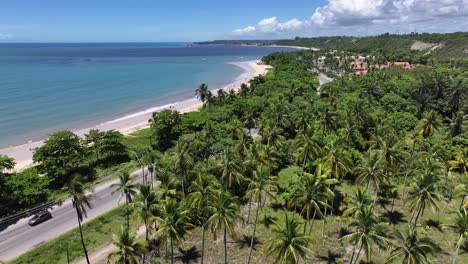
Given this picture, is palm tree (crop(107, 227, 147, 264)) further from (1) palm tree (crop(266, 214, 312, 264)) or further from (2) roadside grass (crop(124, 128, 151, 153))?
(2) roadside grass (crop(124, 128, 151, 153))

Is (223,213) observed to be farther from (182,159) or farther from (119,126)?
(119,126)

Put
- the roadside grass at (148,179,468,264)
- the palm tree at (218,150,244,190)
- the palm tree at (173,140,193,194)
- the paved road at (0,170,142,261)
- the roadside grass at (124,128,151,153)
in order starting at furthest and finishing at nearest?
the roadside grass at (124,128,151,153) → the palm tree at (173,140,193,194) → the palm tree at (218,150,244,190) → the paved road at (0,170,142,261) → the roadside grass at (148,179,468,264)

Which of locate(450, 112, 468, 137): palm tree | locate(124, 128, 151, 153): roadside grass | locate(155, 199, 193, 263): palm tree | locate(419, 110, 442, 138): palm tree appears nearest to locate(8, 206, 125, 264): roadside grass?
locate(155, 199, 193, 263): palm tree

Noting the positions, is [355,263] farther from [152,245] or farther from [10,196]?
[10,196]

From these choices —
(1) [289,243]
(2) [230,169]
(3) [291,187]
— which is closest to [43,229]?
(2) [230,169]

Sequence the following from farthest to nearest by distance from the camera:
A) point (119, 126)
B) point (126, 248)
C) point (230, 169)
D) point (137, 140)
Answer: point (119, 126)
point (137, 140)
point (230, 169)
point (126, 248)

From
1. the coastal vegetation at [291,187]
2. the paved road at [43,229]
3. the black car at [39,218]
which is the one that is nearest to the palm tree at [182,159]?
the coastal vegetation at [291,187]
